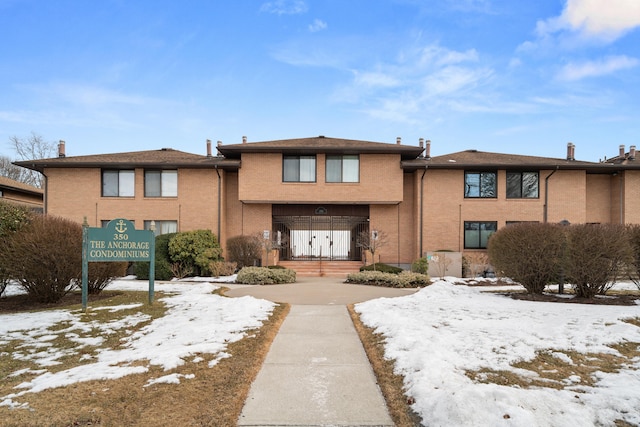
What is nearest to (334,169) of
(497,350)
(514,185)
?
(514,185)

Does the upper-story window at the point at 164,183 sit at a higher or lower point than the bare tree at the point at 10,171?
lower

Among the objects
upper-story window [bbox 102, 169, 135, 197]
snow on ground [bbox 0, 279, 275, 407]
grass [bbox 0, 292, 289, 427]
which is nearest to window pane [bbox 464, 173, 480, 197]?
snow on ground [bbox 0, 279, 275, 407]

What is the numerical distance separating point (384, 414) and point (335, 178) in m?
18.9

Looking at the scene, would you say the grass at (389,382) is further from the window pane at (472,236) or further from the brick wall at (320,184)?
the window pane at (472,236)

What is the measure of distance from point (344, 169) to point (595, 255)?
13.5 metres

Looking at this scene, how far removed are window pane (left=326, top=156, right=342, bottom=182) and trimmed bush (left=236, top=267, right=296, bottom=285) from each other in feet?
23.9

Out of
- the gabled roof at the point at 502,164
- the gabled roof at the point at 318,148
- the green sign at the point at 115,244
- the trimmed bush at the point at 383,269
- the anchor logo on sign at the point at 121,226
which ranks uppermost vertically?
the gabled roof at the point at 318,148

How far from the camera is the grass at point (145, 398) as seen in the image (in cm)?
416

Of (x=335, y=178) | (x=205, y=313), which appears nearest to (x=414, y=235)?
(x=335, y=178)

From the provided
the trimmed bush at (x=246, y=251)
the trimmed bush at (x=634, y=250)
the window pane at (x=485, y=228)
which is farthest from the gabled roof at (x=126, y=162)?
the trimmed bush at (x=634, y=250)

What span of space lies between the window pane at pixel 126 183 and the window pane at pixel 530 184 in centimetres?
2199

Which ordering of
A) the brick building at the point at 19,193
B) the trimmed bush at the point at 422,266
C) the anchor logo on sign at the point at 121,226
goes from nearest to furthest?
1. the anchor logo on sign at the point at 121,226
2. the trimmed bush at the point at 422,266
3. the brick building at the point at 19,193

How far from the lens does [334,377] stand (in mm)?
5430

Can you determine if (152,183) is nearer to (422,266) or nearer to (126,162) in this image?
(126,162)
